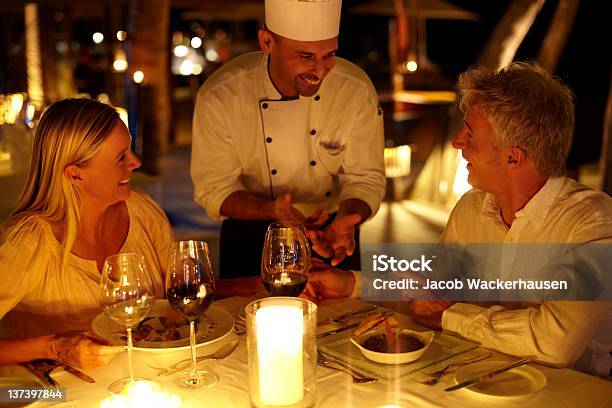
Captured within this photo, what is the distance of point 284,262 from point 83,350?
0.47 meters

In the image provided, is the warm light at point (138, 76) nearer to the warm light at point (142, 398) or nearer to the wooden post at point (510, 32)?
the wooden post at point (510, 32)

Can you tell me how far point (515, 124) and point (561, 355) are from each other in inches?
24.1

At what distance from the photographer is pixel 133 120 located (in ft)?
18.2

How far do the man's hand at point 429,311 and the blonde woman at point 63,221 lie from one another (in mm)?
827

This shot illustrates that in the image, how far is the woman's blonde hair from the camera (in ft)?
6.33

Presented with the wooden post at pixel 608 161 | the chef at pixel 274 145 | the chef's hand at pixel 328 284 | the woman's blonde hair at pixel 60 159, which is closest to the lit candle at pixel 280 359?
the chef's hand at pixel 328 284

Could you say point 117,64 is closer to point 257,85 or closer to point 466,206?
point 257,85

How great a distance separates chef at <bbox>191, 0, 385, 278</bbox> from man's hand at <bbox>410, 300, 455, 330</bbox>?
2.84 ft

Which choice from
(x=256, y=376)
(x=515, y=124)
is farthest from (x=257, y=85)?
(x=256, y=376)

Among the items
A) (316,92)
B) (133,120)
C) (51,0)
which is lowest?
(133,120)

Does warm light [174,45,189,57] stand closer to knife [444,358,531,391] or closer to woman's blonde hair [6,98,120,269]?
woman's blonde hair [6,98,120,269]

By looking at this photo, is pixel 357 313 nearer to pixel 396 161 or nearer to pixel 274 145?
pixel 274 145

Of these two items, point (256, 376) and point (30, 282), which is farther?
point (30, 282)

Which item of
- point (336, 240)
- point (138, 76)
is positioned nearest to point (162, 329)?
point (336, 240)
